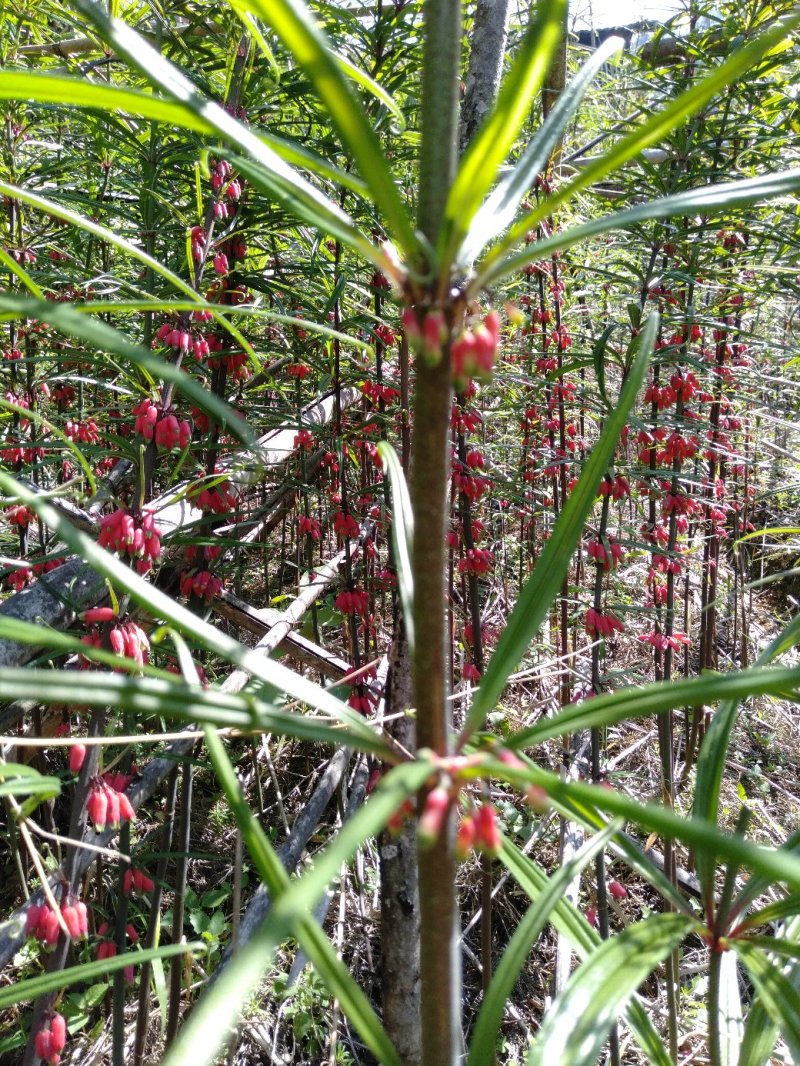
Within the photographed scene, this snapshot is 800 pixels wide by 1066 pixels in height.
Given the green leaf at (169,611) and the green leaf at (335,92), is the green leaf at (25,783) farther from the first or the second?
the green leaf at (335,92)

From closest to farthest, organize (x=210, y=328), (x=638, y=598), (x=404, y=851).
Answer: (x=404, y=851)
(x=210, y=328)
(x=638, y=598)

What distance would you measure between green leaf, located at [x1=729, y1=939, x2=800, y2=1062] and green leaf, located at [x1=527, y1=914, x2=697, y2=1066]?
0.25 feet

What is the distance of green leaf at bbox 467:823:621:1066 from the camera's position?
46 centimetres

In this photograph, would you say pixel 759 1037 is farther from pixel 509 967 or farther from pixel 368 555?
pixel 368 555

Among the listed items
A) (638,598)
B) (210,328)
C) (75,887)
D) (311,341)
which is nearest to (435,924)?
(75,887)

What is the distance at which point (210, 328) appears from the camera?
1770mm

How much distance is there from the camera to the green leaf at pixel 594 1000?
424mm

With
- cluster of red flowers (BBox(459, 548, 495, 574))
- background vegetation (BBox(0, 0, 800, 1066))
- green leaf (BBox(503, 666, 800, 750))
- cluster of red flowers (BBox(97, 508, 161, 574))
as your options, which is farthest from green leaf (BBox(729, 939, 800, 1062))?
cluster of red flowers (BBox(459, 548, 495, 574))

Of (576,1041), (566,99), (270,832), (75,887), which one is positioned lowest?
(270,832)

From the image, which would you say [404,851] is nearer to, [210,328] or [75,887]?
[75,887]

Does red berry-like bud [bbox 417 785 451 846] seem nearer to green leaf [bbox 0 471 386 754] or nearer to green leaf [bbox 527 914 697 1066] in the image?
green leaf [bbox 0 471 386 754]

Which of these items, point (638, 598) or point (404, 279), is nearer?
point (404, 279)

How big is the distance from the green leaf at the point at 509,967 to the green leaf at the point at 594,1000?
0.03 m

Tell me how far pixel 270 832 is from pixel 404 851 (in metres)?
1.26
